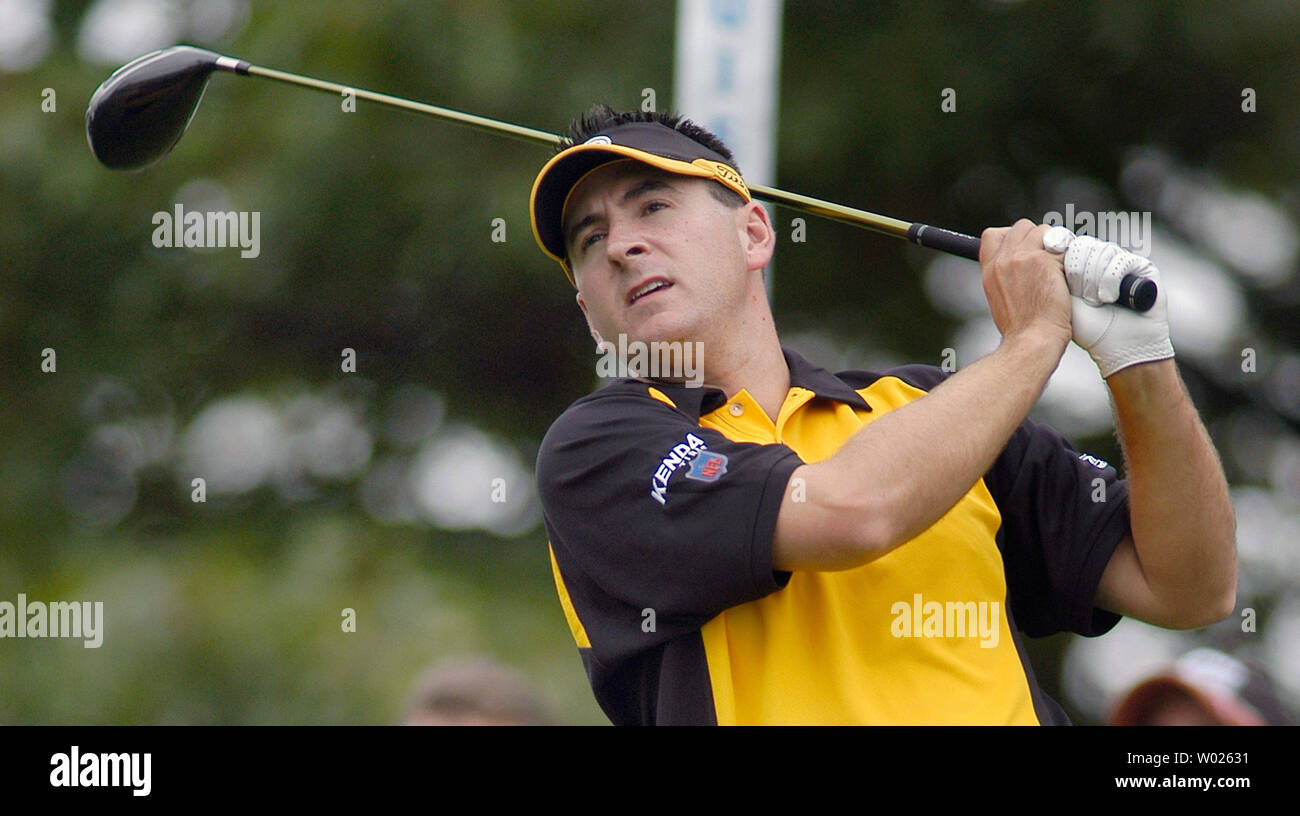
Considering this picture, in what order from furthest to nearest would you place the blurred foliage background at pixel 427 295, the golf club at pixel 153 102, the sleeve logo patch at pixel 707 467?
1. the blurred foliage background at pixel 427 295
2. the golf club at pixel 153 102
3. the sleeve logo patch at pixel 707 467

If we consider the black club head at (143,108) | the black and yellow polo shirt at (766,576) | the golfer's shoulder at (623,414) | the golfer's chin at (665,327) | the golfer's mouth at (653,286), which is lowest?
the black and yellow polo shirt at (766,576)

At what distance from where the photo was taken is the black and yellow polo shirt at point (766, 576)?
270 centimetres

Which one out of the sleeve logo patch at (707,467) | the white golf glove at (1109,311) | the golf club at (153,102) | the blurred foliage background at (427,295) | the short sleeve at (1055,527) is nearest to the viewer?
the sleeve logo patch at (707,467)

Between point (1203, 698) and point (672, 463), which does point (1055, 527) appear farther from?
point (672, 463)

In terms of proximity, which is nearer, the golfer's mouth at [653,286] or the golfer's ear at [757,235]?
the golfer's mouth at [653,286]

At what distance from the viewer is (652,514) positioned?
9.02 ft

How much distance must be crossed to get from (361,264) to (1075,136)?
9.38ft

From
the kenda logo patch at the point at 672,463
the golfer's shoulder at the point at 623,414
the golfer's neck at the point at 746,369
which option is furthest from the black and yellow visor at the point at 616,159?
the kenda logo patch at the point at 672,463

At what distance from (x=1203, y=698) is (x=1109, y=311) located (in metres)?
0.99

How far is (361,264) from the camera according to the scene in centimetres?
701

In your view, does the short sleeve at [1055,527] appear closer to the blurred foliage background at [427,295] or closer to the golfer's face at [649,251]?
the golfer's face at [649,251]

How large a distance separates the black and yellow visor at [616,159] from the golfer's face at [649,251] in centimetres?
3

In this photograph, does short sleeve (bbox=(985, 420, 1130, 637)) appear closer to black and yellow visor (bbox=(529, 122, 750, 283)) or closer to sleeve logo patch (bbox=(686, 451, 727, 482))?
sleeve logo patch (bbox=(686, 451, 727, 482))
